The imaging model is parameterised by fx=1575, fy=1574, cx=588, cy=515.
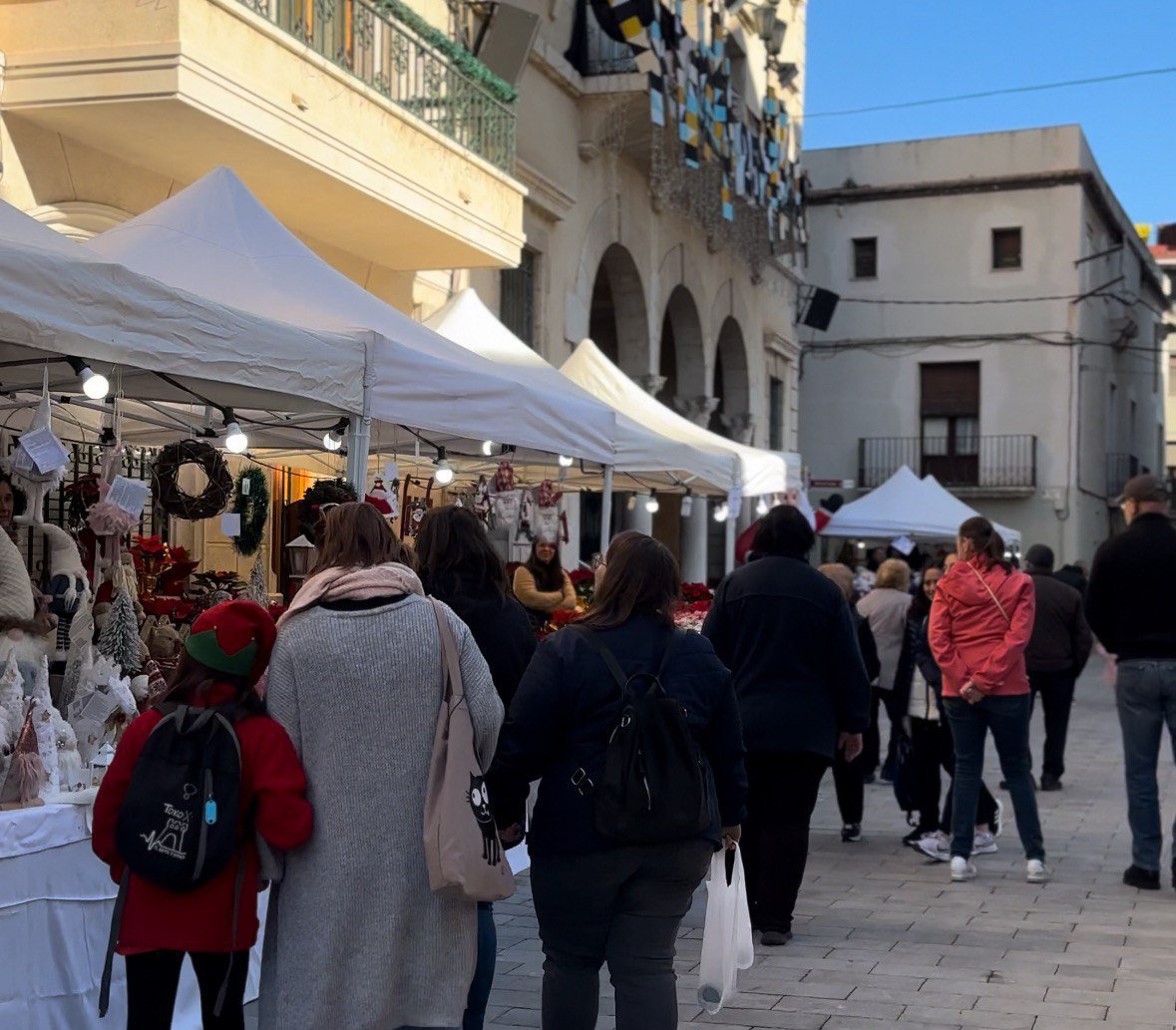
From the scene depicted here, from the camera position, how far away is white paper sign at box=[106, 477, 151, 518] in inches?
236

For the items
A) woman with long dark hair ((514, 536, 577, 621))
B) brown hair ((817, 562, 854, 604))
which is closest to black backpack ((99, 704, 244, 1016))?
brown hair ((817, 562, 854, 604))

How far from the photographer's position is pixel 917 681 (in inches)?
332

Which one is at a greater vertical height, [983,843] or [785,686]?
[785,686]

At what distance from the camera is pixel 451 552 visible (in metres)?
5.18

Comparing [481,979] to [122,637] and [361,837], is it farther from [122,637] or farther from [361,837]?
[122,637]

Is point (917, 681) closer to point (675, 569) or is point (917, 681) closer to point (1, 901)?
point (675, 569)

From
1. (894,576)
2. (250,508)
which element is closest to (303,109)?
(250,508)

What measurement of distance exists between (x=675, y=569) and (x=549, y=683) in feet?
1.64

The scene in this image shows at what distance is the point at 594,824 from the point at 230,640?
1047 mm

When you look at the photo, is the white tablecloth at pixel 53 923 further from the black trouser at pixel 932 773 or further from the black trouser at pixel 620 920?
the black trouser at pixel 932 773

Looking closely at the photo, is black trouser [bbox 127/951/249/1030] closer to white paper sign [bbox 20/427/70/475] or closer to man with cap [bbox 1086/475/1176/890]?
white paper sign [bbox 20/427/70/475]

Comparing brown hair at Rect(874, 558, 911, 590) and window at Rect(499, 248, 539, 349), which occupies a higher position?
window at Rect(499, 248, 539, 349)

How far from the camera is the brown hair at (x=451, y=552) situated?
518cm

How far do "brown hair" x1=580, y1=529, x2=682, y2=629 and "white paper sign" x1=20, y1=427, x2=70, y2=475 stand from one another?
204cm
